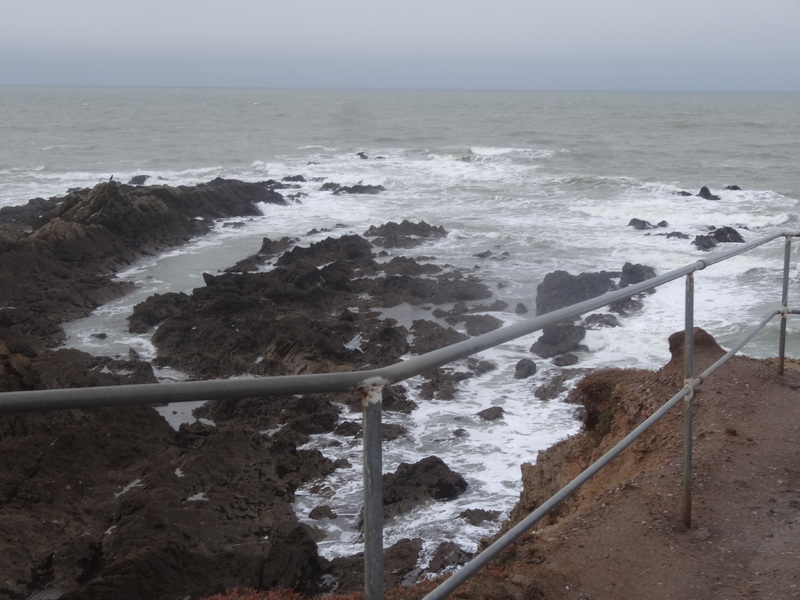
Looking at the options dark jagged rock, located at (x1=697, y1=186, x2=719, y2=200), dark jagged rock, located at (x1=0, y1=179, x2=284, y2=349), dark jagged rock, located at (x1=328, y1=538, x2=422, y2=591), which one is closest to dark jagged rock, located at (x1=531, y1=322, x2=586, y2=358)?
dark jagged rock, located at (x1=328, y1=538, x2=422, y2=591)

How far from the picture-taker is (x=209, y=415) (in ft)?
28.6

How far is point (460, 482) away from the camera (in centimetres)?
708

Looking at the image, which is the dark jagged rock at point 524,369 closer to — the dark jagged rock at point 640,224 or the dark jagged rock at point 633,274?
the dark jagged rock at point 633,274

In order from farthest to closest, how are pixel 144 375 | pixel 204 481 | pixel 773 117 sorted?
pixel 773 117 < pixel 144 375 < pixel 204 481

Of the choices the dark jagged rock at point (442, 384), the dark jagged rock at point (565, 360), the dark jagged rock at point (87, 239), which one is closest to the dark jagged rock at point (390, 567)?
the dark jagged rock at point (442, 384)

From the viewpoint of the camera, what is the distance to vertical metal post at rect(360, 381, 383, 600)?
1.43 m

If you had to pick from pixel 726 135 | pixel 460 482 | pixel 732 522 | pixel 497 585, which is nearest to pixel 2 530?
pixel 460 482

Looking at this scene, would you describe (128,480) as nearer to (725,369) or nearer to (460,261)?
(725,369)

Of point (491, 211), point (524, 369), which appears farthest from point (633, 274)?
point (491, 211)

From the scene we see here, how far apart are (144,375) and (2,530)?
431 centimetres

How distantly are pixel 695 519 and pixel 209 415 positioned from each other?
6337 mm

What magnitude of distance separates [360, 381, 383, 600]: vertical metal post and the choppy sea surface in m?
4.88

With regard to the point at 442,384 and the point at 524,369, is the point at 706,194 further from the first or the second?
the point at 442,384

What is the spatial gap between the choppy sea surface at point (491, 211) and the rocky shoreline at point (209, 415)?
1.34ft
